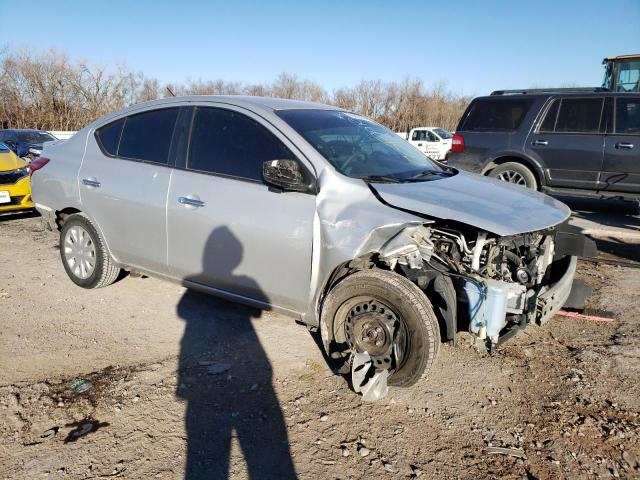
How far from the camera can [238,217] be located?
365 centimetres

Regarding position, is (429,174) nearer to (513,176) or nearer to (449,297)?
(449,297)

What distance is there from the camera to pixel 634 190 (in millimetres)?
7680

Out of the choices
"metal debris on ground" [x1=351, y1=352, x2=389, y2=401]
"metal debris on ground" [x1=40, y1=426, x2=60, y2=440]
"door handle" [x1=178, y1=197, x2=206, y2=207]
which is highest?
"door handle" [x1=178, y1=197, x2=206, y2=207]

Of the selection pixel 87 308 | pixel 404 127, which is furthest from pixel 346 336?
pixel 404 127

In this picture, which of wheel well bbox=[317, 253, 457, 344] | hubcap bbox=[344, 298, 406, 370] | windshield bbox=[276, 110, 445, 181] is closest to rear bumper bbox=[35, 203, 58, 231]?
windshield bbox=[276, 110, 445, 181]

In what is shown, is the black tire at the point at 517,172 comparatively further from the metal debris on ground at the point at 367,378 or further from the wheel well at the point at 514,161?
the metal debris on ground at the point at 367,378

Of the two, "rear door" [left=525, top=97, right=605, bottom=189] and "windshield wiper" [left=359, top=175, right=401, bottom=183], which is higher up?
"rear door" [left=525, top=97, right=605, bottom=189]

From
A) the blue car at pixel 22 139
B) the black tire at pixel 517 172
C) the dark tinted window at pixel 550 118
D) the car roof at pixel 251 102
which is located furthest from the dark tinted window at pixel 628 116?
the blue car at pixel 22 139

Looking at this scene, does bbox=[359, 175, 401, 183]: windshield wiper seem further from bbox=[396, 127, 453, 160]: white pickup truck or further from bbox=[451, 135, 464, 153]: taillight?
bbox=[396, 127, 453, 160]: white pickup truck

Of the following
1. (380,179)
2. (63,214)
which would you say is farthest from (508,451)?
(63,214)

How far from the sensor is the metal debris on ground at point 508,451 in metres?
2.69

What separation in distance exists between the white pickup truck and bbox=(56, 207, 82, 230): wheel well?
18.3m

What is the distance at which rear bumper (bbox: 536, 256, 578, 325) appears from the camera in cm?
329

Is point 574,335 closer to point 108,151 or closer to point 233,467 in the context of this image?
point 233,467
